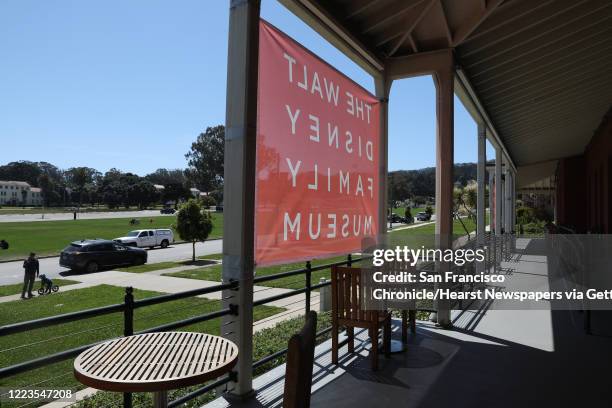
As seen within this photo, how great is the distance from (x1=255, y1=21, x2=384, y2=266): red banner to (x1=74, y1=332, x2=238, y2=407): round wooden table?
1.24m

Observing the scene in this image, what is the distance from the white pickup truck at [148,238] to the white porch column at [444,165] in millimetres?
22503

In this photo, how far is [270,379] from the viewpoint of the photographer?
3293 mm

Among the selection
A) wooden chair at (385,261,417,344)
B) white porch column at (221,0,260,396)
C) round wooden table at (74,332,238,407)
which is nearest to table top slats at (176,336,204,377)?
round wooden table at (74,332,238,407)

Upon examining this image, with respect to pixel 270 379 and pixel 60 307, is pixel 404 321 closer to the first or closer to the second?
pixel 270 379

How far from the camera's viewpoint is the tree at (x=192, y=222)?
20594mm

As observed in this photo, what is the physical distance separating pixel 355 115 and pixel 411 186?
294ft

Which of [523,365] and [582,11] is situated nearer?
[523,365]

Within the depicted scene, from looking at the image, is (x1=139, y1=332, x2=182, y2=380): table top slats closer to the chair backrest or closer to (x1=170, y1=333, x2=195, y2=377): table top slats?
(x1=170, y1=333, x2=195, y2=377): table top slats

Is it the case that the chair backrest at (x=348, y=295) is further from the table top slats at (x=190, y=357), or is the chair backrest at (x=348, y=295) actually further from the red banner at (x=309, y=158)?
the table top slats at (x=190, y=357)

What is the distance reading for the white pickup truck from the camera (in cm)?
2477

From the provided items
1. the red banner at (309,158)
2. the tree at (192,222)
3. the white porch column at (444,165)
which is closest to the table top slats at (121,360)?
the red banner at (309,158)

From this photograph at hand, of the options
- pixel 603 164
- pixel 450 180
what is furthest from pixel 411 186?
→ pixel 450 180

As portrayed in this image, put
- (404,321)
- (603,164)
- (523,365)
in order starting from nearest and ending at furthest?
(523,365)
(404,321)
(603,164)
